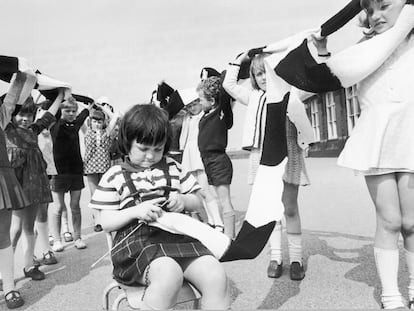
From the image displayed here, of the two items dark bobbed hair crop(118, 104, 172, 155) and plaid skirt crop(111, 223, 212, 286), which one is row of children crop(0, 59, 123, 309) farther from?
plaid skirt crop(111, 223, 212, 286)

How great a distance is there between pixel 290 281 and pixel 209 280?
1.42 meters

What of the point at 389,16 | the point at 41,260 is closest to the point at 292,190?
the point at 389,16

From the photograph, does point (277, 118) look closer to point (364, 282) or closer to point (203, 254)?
point (203, 254)

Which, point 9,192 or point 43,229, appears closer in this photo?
point 9,192

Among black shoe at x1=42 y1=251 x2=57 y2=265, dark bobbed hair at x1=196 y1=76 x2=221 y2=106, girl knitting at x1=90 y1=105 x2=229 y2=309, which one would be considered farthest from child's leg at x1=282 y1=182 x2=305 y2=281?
black shoe at x1=42 y1=251 x2=57 y2=265

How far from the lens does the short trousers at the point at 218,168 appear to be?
4664 mm

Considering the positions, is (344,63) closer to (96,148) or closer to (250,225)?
(250,225)

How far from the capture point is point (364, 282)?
10.00 feet

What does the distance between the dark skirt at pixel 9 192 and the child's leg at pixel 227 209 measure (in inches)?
81.3

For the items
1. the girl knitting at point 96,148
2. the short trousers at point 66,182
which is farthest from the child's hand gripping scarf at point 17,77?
the girl knitting at point 96,148

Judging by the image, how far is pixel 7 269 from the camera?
3.15 meters

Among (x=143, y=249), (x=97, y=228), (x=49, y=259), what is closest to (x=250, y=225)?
(x=143, y=249)

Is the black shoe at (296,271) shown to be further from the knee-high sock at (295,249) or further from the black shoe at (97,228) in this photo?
the black shoe at (97,228)

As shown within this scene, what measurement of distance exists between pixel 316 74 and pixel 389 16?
47cm
